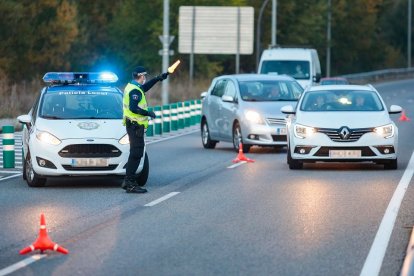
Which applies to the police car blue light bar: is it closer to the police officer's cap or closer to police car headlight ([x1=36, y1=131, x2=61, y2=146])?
police car headlight ([x1=36, y1=131, x2=61, y2=146])

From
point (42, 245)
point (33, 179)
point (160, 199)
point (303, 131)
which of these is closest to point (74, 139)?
point (33, 179)

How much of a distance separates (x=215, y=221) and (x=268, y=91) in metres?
14.0

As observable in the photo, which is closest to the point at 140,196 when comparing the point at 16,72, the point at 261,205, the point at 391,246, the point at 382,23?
the point at 261,205

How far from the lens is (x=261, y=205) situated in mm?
16219

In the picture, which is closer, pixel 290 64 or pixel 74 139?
pixel 74 139

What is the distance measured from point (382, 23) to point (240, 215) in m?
114

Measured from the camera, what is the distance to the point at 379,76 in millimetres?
94250

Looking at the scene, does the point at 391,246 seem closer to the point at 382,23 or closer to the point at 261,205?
the point at 261,205

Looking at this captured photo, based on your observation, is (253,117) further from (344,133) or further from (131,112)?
(131,112)

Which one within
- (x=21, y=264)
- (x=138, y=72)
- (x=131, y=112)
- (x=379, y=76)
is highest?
(x=138, y=72)

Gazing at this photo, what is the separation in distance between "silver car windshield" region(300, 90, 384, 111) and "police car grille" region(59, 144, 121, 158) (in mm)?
5019

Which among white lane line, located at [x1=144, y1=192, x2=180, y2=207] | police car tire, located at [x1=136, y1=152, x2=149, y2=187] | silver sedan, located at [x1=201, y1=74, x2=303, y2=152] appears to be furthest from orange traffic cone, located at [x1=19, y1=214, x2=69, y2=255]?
silver sedan, located at [x1=201, y1=74, x2=303, y2=152]

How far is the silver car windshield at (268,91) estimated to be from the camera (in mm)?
28047

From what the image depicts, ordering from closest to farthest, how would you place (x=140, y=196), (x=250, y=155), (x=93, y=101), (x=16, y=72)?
1. (x=140, y=196)
2. (x=93, y=101)
3. (x=250, y=155)
4. (x=16, y=72)
